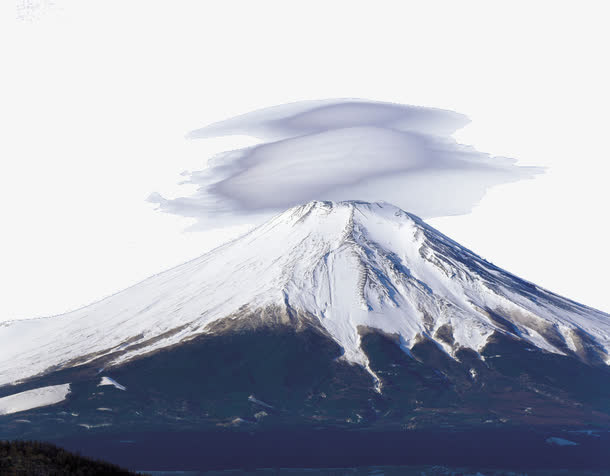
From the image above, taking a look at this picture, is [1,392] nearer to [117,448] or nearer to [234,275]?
[117,448]

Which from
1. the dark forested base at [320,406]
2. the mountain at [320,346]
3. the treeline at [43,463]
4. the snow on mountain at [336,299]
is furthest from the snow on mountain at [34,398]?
the treeline at [43,463]

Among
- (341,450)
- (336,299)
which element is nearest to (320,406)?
(341,450)

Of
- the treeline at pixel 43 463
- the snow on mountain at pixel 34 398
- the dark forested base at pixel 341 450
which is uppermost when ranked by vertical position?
the treeline at pixel 43 463

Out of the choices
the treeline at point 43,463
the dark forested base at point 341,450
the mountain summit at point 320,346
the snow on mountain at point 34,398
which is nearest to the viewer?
the treeline at point 43,463

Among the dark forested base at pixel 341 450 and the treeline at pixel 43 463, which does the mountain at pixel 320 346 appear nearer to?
the dark forested base at pixel 341 450

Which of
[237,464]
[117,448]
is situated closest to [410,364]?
[237,464]

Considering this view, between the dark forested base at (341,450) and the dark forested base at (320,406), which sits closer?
the dark forested base at (341,450)
